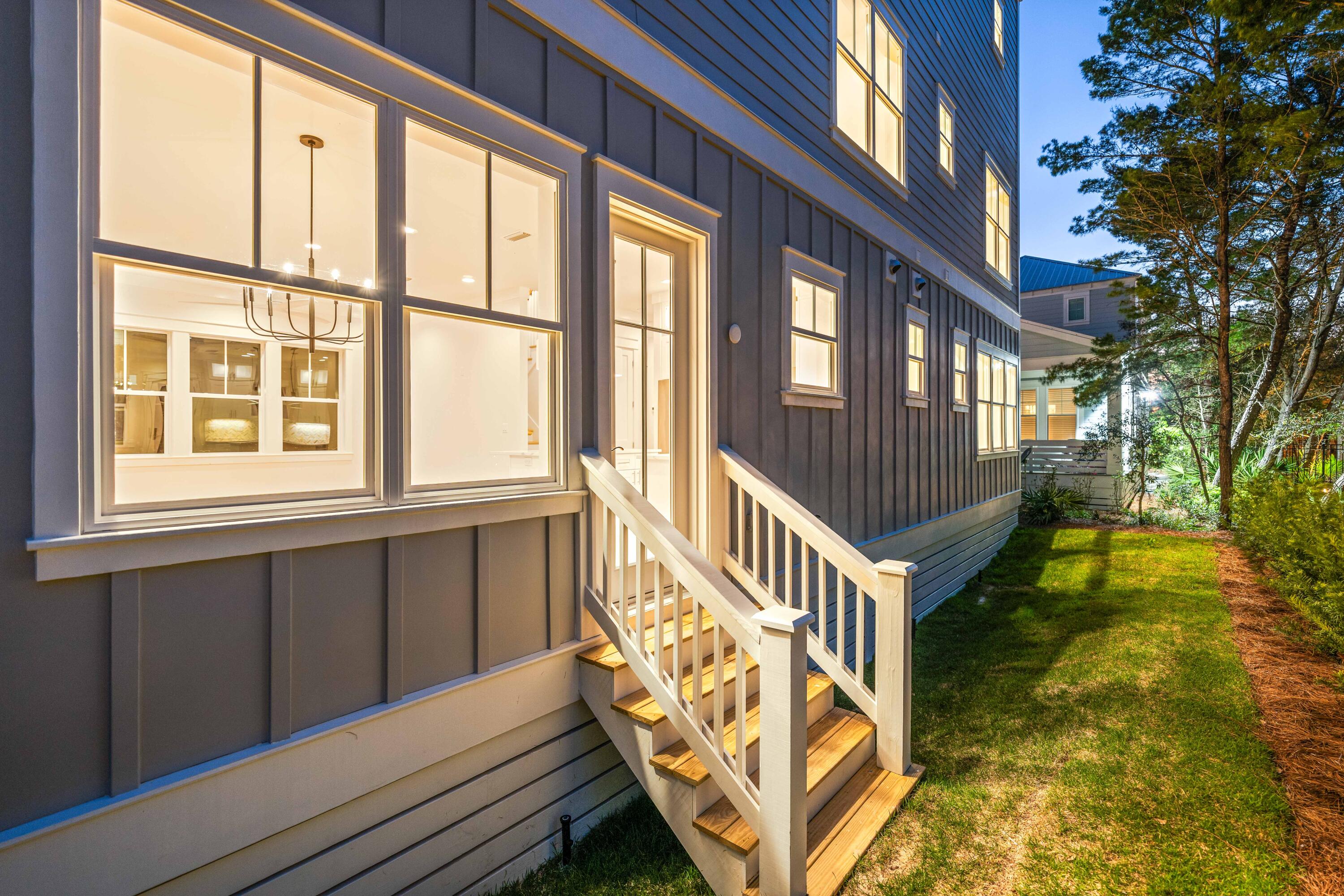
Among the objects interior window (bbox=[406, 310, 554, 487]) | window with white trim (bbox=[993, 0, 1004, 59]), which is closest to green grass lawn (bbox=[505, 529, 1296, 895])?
interior window (bbox=[406, 310, 554, 487])

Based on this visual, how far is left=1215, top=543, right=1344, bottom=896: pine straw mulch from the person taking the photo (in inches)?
90.2

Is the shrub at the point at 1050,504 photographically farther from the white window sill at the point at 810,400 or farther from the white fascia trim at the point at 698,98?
the white window sill at the point at 810,400

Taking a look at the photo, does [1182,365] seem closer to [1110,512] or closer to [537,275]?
[1110,512]

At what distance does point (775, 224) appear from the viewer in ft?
14.3

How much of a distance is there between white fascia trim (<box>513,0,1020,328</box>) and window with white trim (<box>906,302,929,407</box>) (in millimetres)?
793

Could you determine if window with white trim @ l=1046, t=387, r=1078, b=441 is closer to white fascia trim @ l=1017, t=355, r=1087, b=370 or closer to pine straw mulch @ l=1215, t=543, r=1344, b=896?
white fascia trim @ l=1017, t=355, r=1087, b=370

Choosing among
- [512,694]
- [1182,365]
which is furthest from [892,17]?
[1182,365]

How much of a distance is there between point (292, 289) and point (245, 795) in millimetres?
1509

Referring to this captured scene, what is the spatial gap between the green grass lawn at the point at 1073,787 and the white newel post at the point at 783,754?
389 millimetres

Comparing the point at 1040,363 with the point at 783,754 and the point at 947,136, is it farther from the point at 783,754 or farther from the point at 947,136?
the point at 783,754

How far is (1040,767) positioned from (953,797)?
59cm

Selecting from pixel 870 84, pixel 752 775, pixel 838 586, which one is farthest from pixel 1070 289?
pixel 752 775

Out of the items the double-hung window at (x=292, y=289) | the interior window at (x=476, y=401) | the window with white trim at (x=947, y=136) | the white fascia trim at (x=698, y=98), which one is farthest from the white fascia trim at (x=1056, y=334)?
the double-hung window at (x=292, y=289)

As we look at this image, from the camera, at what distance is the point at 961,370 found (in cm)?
789
